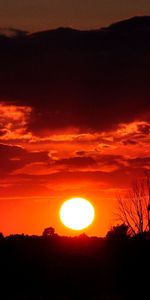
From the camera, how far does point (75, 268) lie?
61562 millimetres

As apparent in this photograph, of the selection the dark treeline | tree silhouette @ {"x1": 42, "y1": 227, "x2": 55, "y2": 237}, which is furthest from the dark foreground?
tree silhouette @ {"x1": 42, "y1": 227, "x2": 55, "y2": 237}

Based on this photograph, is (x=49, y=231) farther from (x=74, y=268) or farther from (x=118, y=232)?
(x=74, y=268)

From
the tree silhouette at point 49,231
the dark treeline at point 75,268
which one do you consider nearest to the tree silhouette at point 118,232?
the dark treeline at point 75,268

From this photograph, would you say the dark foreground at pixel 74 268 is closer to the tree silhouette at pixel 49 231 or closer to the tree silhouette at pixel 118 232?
the tree silhouette at pixel 118 232

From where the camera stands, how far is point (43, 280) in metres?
60.8

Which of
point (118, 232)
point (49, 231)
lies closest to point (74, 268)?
point (118, 232)

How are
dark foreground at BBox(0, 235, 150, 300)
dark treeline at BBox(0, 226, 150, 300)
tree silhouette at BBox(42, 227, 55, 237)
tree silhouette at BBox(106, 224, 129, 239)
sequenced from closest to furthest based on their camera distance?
dark foreground at BBox(0, 235, 150, 300)
dark treeline at BBox(0, 226, 150, 300)
tree silhouette at BBox(106, 224, 129, 239)
tree silhouette at BBox(42, 227, 55, 237)

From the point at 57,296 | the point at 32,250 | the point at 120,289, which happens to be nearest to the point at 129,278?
the point at 120,289

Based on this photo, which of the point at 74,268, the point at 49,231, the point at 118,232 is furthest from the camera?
the point at 49,231

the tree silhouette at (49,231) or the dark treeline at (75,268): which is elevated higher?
the tree silhouette at (49,231)

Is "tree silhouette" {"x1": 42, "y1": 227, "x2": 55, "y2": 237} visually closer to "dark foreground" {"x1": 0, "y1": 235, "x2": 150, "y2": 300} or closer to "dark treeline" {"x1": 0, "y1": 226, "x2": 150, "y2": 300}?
"dark treeline" {"x1": 0, "y1": 226, "x2": 150, "y2": 300}

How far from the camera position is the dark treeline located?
56.8 m

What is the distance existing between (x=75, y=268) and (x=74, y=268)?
0.28 ft

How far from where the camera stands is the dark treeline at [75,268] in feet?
186
